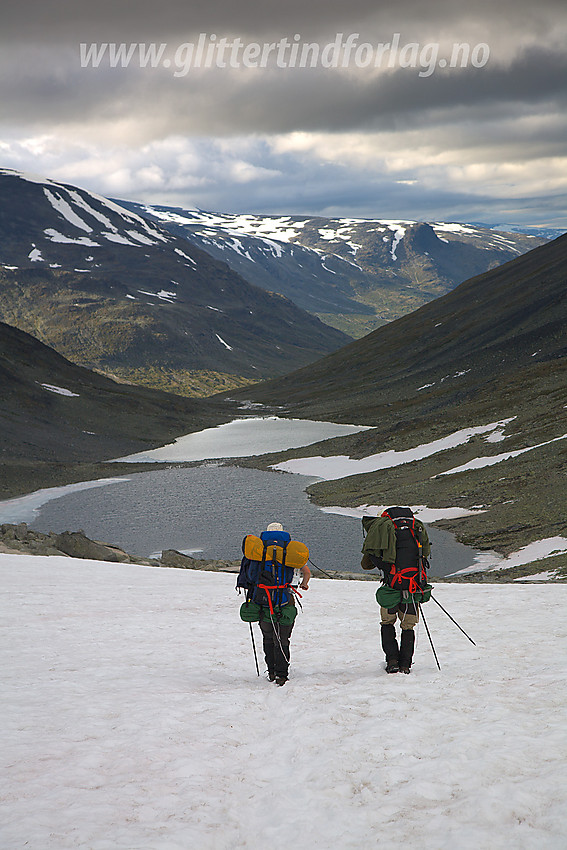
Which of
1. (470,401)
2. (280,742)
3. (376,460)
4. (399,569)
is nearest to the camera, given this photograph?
(280,742)

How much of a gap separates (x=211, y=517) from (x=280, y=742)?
52431 millimetres

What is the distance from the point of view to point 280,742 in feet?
31.7

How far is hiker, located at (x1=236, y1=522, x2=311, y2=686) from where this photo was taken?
479 inches

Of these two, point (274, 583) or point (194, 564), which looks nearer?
point (274, 583)

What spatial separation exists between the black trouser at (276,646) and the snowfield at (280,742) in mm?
349

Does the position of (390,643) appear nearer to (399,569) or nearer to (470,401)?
(399,569)

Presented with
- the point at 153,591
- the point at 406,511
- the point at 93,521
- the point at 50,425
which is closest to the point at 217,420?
the point at 50,425

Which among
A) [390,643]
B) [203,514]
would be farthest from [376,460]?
[390,643]

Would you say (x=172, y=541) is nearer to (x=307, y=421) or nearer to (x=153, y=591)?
(x=153, y=591)

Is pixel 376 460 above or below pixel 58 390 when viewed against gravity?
below

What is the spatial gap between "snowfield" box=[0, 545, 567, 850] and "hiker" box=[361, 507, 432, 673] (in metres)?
0.63

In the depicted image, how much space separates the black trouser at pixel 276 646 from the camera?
40.2 ft

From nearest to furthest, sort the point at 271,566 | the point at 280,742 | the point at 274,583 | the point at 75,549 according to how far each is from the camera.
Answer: the point at 280,742
the point at 274,583
the point at 271,566
the point at 75,549

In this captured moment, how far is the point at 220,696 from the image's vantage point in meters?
11.6
